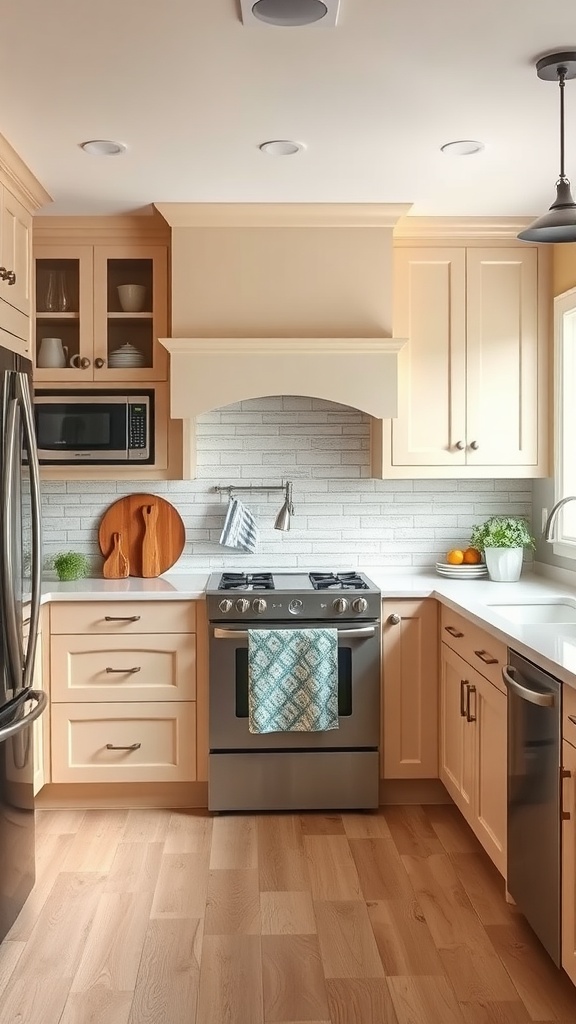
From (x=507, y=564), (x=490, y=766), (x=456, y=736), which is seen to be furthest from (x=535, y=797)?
(x=507, y=564)

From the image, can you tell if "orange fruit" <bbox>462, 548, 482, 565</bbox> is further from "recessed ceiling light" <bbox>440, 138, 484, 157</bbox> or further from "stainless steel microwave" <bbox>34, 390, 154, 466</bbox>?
"recessed ceiling light" <bbox>440, 138, 484, 157</bbox>

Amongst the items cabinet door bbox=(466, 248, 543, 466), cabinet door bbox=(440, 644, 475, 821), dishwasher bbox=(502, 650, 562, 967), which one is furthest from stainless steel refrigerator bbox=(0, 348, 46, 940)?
cabinet door bbox=(466, 248, 543, 466)

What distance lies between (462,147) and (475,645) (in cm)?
169

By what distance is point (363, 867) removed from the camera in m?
3.20

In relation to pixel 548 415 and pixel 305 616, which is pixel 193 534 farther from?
pixel 548 415

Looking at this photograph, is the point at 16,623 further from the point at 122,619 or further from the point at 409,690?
the point at 409,690

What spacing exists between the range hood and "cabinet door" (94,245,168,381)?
18 cm

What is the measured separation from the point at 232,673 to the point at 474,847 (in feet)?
3.72

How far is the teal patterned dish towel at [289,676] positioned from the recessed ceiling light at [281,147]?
179 centimetres

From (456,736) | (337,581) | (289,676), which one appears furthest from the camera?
(337,581)

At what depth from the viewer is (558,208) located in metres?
2.31

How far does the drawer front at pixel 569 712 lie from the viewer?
7.22ft

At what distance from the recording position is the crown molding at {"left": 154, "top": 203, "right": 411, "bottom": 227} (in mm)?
3715

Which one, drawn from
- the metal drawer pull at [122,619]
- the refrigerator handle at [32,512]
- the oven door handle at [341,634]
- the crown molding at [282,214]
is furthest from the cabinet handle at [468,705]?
the crown molding at [282,214]
